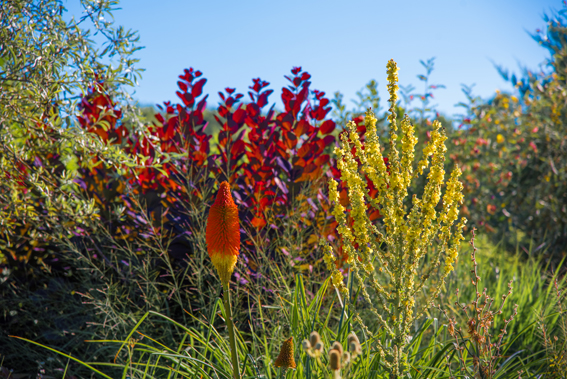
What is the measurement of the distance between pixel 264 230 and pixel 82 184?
1.47 metres

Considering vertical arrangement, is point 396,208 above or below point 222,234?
above

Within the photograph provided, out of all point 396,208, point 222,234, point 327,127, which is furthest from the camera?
point 327,127

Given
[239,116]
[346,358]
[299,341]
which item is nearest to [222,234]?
[346,358]

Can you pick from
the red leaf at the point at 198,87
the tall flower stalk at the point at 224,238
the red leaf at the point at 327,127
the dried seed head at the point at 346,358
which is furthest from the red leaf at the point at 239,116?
the dried seed head at the point at 346,358

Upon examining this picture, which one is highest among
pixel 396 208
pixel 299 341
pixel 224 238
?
pixel 396 208

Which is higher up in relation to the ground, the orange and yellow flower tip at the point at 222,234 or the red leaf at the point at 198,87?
the red leaf at the point at 198,87

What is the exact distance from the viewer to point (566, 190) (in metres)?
5.35

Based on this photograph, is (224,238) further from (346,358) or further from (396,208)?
(396,208)

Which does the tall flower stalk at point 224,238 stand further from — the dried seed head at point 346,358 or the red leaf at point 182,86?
the red leaf at point 182,86

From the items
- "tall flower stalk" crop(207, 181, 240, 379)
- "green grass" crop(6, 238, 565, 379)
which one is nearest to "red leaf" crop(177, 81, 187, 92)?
"green grass" crop(6, 238, 565, 379)

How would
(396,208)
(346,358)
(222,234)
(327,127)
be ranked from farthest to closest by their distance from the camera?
(327,127) → (396,208) → (222,234) → (346,358)

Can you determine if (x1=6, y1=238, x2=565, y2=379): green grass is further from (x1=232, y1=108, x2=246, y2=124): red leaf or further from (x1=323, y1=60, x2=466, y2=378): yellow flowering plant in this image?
(x1=232, y1=108, x2=246, y2=124): red leaf

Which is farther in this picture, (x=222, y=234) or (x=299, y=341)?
(x=299, y=341)

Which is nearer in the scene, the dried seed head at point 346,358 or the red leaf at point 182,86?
the dried seed head at point 346,358
